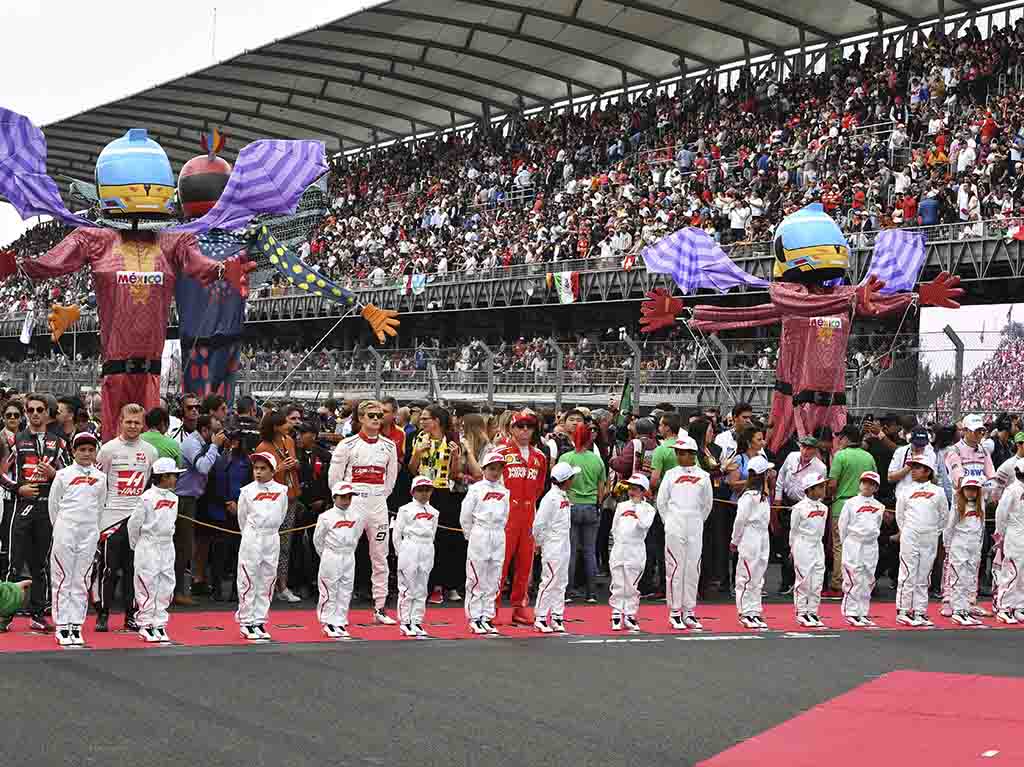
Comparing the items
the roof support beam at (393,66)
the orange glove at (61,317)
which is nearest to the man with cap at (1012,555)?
the orange glove at (61,317)

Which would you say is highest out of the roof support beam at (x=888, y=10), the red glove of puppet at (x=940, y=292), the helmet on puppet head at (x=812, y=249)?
the roof support beam at (x=888, y=10)

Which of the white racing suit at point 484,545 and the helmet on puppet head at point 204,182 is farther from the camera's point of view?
the helmet on puppet head at point 204,182

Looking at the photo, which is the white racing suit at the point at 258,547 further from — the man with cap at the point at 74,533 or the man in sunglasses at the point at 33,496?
the man in sunglasses at the point at 33,496

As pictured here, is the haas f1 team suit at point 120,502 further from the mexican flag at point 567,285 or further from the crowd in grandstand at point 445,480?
the mexican flag at point 567,285

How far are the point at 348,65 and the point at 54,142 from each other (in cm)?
1384

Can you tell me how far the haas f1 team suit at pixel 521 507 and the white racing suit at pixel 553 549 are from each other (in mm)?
102

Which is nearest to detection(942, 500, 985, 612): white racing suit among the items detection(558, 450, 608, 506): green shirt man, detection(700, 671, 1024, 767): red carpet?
A: detection(558, 450, 608, 506): green shirt man

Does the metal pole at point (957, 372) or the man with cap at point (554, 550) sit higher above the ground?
the metal pole at point (957, 372)

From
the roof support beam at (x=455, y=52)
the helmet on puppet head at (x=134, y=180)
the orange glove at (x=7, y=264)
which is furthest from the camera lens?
the roof support beam at (x=455, y=52)

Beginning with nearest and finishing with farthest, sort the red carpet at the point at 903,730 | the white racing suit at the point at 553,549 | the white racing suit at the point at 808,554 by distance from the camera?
1. the red carpet at the point at 903,730
2. the white racing suit at the point at 553,549
3. the white racing suit at the point at 808,554

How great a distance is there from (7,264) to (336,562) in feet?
15.9

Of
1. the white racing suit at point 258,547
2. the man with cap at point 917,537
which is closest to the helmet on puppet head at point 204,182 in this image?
the white racing suit at point 258,547

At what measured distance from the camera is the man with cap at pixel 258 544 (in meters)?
10.5

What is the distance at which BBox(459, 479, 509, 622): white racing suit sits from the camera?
36.6ft
